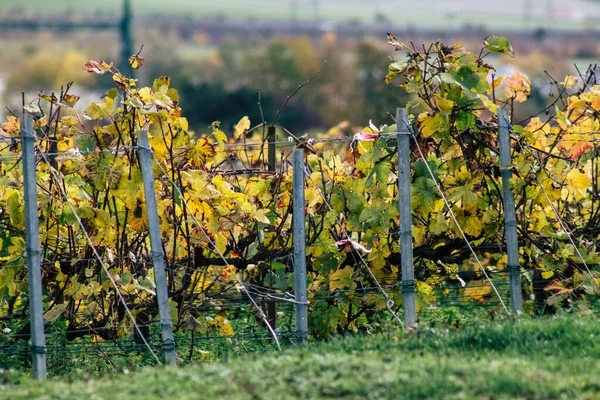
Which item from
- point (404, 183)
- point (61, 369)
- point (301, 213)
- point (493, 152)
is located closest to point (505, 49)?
point (493, 152)

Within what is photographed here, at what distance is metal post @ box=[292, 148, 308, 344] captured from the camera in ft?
20.2

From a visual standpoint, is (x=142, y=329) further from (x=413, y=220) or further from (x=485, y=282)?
(x=485, y=282)

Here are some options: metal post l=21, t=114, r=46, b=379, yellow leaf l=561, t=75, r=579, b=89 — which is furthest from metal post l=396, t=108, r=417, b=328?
metal post l=21, t=114, r=46, b=379

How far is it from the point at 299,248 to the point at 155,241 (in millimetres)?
876

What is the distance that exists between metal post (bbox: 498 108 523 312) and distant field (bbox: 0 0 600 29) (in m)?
65.3

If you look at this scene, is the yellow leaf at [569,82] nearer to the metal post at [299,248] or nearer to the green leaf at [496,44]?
the green leaf at [496,44]

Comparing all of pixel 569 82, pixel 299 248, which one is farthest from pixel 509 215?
pixel 299 248

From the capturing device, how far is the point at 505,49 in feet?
21.7

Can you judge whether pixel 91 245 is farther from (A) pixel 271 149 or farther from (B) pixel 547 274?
(B) pixel 547 274

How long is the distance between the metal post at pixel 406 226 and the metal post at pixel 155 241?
148 cm

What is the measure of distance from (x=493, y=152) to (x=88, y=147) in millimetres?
2645

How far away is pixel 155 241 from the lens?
5883mm

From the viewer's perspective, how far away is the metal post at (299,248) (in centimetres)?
615

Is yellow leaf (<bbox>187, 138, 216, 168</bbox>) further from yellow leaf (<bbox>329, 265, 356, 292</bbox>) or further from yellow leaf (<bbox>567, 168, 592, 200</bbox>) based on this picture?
yellow leaf (<bbox>567, 168, 592, 200</bbox>)
